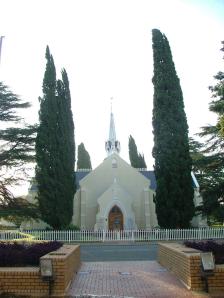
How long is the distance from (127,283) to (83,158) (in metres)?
47.5

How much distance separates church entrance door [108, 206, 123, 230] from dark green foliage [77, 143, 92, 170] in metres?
20.0

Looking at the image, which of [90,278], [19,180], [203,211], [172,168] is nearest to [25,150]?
[19,180]

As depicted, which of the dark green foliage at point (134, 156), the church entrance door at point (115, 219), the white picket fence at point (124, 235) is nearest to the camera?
the white picket fence at point (124, 235)

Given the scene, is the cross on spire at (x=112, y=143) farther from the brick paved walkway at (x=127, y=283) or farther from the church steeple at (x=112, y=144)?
the brick paved walkway at (x=127, y=283)

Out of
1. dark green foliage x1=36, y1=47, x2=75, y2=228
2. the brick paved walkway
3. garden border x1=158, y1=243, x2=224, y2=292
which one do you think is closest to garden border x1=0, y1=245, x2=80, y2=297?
the brick paved walkway

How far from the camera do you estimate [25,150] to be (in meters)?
31.4

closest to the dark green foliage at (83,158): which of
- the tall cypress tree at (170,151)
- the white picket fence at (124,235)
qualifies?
the tall cypress tree at (170,151)

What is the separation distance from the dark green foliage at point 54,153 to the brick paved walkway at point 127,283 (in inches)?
717

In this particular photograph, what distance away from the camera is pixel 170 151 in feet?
97.3

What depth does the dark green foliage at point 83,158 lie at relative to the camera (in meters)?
56.4

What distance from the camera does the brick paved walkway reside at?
332 inches

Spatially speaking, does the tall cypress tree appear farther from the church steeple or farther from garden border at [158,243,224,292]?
garden border at [158,243,224,292]

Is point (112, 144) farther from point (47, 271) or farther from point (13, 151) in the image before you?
point (47, 271)

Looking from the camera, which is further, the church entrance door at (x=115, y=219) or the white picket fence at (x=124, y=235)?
the church entrance door at (x=115, y=219)
